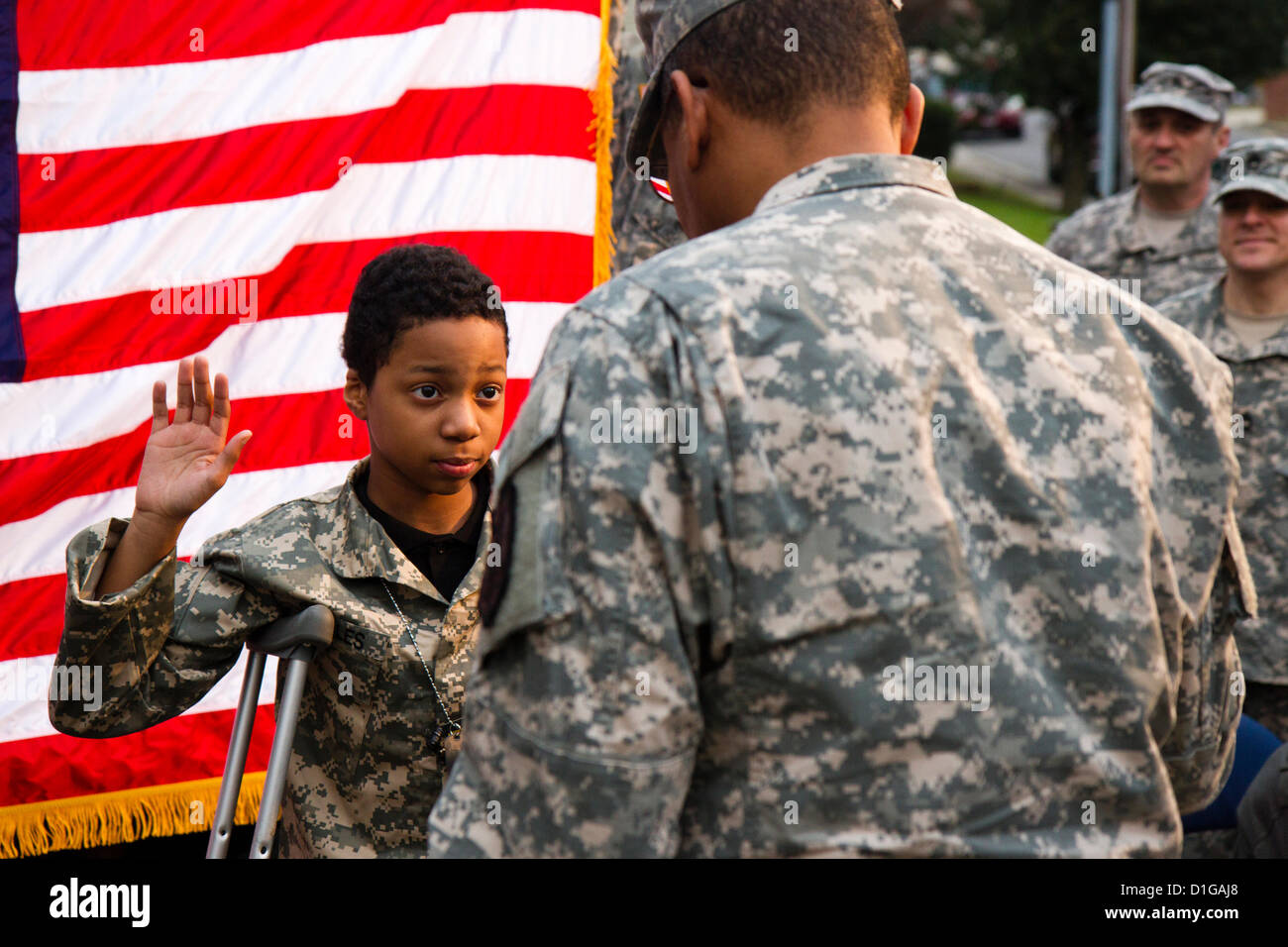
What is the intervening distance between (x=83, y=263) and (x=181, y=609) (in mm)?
1556

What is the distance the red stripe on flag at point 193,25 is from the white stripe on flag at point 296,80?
0.02m

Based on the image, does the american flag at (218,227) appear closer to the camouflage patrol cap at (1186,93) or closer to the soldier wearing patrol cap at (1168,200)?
the soldier wearing patrol cap at (1168,200)

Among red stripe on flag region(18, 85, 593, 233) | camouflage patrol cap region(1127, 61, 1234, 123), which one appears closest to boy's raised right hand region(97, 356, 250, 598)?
red stripe on flag region(18, 85, 593, 233)

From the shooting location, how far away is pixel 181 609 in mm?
2408

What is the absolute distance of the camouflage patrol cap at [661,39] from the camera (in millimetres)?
1509

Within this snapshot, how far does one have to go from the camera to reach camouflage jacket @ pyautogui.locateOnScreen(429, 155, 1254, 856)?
1.31 metres

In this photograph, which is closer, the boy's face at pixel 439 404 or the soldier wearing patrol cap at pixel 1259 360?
the boy's face at pixel 439 404

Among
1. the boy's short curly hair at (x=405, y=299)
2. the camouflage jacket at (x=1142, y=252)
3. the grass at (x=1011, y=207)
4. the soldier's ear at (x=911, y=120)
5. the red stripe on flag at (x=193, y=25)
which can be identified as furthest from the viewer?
the grass at (x=1011, y=207)

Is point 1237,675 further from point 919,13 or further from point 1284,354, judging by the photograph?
point 919,13

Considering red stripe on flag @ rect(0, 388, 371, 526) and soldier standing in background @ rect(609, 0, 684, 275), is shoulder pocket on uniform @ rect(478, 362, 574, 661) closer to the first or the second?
red stripe on flag @ rect(0, 388, 371, 526)

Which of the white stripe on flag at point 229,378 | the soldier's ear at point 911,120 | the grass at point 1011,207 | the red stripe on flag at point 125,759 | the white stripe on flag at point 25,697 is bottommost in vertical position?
the grass at point 1011,207

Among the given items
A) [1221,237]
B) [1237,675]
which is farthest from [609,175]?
[1237,675]

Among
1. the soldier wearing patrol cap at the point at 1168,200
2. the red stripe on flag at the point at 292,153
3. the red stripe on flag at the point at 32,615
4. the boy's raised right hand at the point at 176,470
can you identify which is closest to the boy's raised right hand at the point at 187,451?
the boy's raised right hand at the point at 176,470

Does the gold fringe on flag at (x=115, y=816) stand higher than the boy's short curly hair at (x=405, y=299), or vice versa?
the boy's short curly hair at (x=405, y=299)
